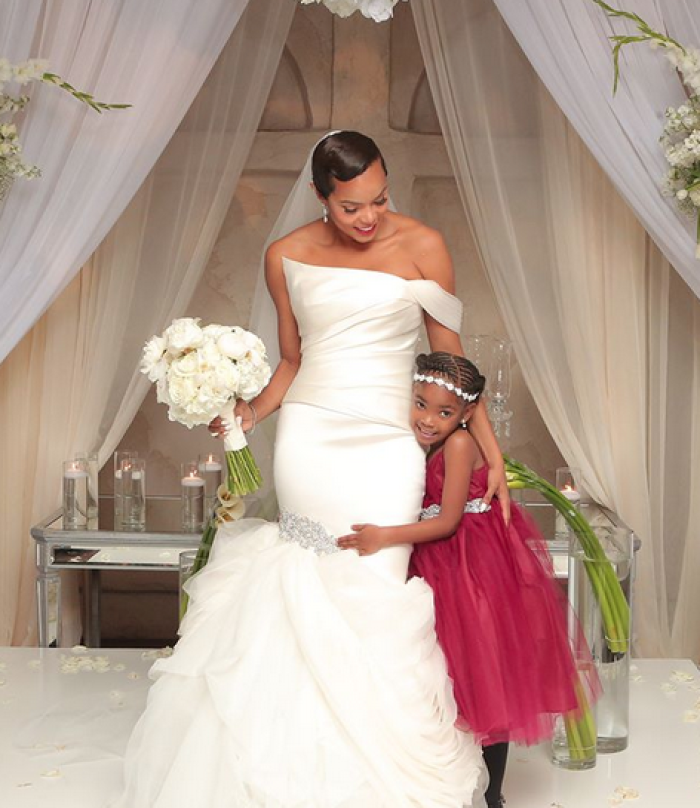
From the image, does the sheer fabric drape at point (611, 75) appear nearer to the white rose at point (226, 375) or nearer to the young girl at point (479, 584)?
the young girl at point (479, 584)

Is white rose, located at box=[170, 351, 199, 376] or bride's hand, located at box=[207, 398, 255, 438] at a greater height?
white rose, located at box=[170, 351, 199, 376]

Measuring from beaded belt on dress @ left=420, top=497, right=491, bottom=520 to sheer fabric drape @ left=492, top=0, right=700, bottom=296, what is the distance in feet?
4.44

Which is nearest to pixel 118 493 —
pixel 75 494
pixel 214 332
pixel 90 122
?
pixel 75 494

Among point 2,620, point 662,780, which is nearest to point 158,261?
point 2,620

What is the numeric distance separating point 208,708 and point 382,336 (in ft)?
3.37

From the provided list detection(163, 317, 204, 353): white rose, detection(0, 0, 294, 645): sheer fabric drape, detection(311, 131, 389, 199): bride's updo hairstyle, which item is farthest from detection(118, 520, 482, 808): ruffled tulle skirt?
detection(0, 0, 294, 645): sheer fabric drape

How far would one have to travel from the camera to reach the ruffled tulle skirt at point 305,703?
2834 millimetres

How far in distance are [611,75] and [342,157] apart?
4.17 ft

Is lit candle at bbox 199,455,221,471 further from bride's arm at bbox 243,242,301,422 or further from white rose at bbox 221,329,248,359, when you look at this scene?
white rose at bbox 221,329,248,359

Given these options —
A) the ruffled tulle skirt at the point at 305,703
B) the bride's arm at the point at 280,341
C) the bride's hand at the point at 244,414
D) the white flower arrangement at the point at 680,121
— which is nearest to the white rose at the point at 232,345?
the bride's hand at the point at 244,414

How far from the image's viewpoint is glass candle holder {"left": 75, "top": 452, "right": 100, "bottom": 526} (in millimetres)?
4535

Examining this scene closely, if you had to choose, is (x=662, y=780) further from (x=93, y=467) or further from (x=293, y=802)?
(x=93, y=467)

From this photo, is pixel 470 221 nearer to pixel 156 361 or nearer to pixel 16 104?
pixel 16 104

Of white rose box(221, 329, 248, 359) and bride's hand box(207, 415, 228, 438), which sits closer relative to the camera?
white rose box(221, 329, 248, 359)
